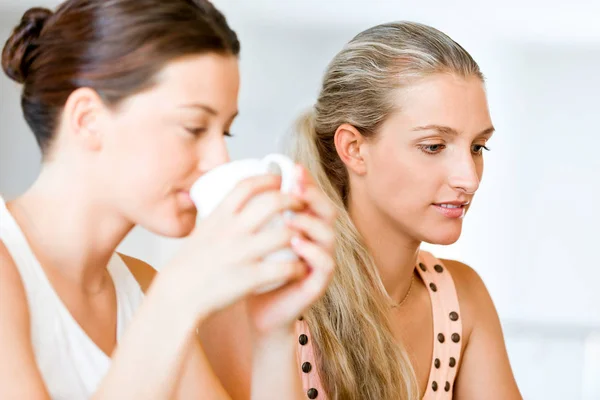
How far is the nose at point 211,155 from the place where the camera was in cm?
85

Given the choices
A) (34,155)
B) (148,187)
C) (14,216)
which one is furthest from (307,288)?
(34,155)

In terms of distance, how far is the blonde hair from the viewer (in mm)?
1422

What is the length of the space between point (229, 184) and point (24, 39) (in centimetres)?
28

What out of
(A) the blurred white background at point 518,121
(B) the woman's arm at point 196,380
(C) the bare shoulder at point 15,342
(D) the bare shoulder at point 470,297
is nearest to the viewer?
(C) the bare shoulder at point 15,342

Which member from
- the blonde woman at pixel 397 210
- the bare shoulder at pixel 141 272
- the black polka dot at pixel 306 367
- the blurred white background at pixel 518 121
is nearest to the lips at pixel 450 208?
the blonde woman at pixel 397 210

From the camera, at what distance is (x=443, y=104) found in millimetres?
1438

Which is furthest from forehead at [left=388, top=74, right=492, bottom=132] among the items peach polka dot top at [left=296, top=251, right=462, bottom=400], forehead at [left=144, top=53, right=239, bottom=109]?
forehead at [left=144, top=53, right=239, bottom=109]

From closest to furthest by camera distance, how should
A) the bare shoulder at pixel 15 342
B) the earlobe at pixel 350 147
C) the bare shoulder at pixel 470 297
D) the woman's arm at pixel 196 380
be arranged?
the bare shoulder at pixel 15 342 → the woman's arm at pixel 196 380 → the earlobe at pixel 350 147 → the bare shoulder at pixel 470 297

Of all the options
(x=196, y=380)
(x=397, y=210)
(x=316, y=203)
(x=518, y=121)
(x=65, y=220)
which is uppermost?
(x=518, y=121)

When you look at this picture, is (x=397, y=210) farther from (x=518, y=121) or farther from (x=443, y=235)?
(x=518, y=121)

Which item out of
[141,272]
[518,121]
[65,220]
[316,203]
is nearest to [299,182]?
[316,203]

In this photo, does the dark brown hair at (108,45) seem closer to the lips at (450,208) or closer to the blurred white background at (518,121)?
the lips at (450,208)

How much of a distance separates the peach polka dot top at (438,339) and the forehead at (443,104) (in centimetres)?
35

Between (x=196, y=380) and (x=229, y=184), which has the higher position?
(x=229, y=184)
